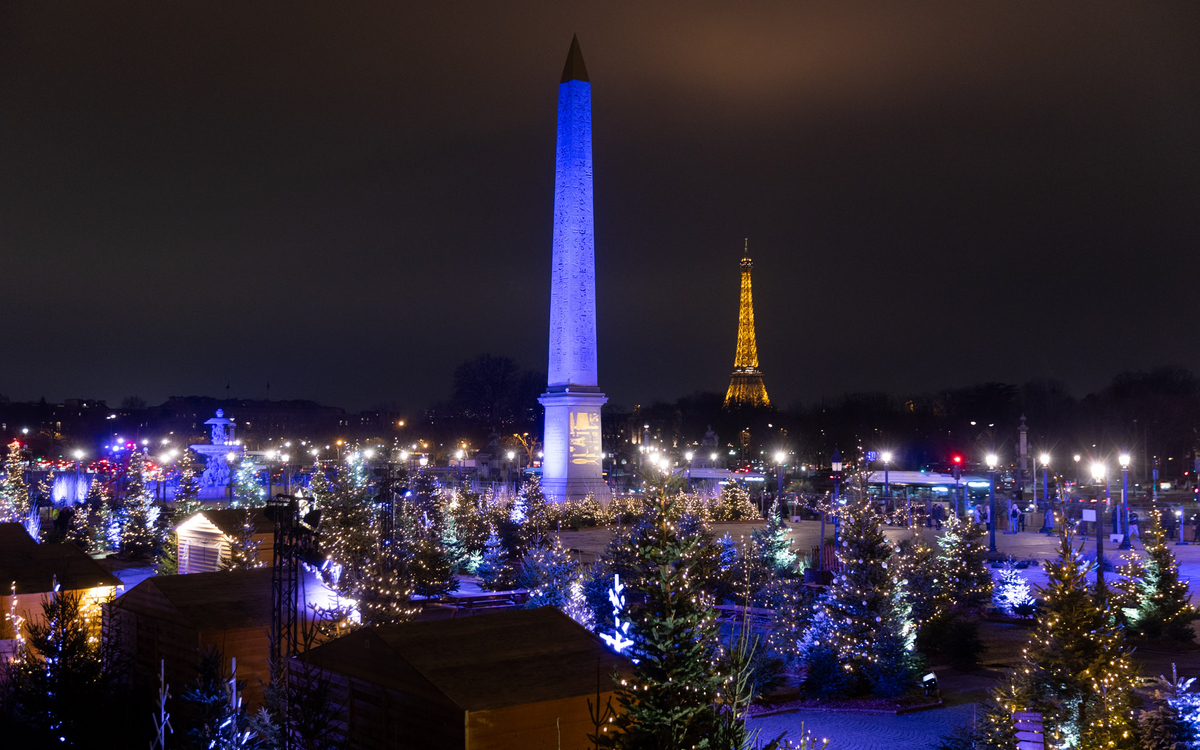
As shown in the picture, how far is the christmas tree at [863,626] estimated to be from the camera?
549 inches

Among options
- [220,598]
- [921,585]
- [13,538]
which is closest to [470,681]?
[220,598]

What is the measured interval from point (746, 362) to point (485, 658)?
101559 mm

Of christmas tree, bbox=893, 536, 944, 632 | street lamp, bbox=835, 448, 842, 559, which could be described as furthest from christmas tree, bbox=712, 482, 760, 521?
christmas tree, bbox=893, 536, 944, 632

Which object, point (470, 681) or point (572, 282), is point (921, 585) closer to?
point (470, 681)

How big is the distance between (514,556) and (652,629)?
22.1 metres

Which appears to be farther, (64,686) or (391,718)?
(64,686)

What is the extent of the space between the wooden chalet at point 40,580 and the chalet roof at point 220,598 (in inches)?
86.2

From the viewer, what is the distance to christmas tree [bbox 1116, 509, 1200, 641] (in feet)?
56.3

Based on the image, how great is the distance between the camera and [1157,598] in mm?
17516

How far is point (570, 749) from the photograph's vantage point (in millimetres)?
8094

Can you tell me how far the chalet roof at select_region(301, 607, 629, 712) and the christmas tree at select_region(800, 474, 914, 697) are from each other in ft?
20.0

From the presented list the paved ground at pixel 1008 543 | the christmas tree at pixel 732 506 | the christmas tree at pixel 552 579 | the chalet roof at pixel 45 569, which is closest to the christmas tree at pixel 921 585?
the christmas tree at pixel 552 579

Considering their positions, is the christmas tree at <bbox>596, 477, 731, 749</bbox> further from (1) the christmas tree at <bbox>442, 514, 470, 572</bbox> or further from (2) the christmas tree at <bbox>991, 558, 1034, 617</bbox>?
(1) the christmas tree at <bbox>442, 514, 470, 572</bbox>

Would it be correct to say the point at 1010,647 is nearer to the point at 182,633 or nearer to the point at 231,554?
the point at 182,633
